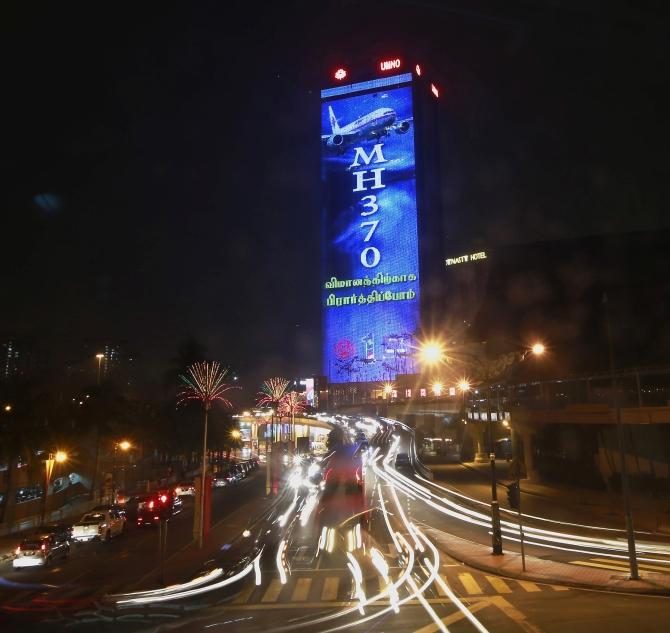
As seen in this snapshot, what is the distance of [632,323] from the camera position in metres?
60.9

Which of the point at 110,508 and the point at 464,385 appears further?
the point at 464,385

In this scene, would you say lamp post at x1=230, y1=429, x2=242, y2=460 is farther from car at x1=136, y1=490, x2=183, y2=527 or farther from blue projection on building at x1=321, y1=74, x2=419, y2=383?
blue projection on building at x1=321, y1=74, x2=419, y2=383

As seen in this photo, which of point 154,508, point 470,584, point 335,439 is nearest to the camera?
point 470,584

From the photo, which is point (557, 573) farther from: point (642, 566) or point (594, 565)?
point (642, 566)

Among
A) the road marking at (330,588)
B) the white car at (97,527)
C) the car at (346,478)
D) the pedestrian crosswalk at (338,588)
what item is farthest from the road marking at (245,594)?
the car at (346,478)

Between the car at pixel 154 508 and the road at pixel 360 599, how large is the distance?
11418 millimetres

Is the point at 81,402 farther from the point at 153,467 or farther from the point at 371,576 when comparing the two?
the point at 371,576

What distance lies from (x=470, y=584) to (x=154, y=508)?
86.5ft

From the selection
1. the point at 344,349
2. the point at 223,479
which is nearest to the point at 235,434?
the point at 223,479

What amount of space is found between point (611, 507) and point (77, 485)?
44.4 m

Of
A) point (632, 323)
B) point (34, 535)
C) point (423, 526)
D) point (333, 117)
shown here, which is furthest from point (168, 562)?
point (333, 117)

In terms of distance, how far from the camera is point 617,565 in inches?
864

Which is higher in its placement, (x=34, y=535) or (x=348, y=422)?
(x=348, y=422)

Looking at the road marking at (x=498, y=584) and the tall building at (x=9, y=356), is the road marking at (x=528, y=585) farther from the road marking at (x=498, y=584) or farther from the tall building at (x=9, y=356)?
the tall building at (x=9, y=356)
